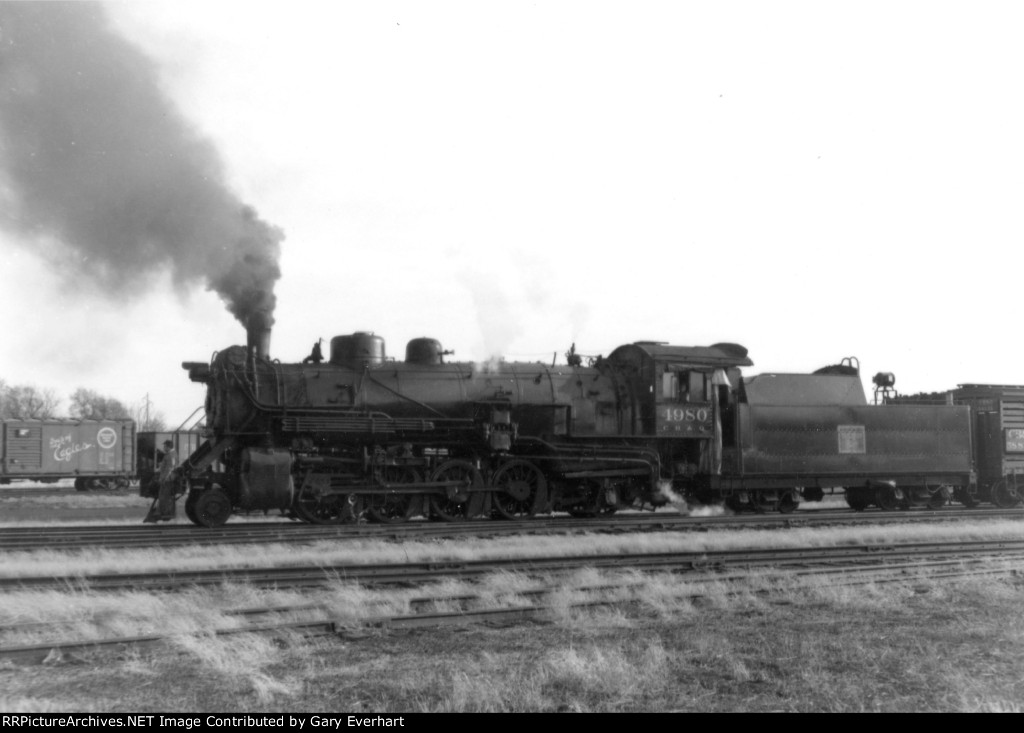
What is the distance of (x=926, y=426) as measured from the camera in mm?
20156

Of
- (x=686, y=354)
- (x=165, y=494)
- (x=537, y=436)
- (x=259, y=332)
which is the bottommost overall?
(x=165, y=494)

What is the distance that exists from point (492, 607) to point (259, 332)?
925cm

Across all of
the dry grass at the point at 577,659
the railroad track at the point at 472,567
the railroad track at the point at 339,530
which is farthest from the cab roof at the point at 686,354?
the dry grass at the point at 577,659

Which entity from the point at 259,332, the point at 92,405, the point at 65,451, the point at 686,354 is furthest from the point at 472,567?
the point at 92,405

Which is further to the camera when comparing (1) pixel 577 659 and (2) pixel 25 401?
(2) pixel 25 401

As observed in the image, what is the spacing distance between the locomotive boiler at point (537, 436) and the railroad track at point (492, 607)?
20.1 ft

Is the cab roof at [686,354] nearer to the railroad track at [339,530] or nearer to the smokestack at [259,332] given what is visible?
the railroad track at [339,530]

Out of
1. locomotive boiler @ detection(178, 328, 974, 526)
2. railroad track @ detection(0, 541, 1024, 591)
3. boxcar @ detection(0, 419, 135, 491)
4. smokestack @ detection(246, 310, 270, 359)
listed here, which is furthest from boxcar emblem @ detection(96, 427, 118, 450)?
railroad track @ detection(0, 541, 1024, 591)

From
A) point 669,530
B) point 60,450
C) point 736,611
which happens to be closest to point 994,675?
point 736,611

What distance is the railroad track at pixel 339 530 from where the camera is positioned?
40.9 ft

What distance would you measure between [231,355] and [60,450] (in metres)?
22.2

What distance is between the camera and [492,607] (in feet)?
26.0

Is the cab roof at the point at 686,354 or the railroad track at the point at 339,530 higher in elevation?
the cab roof at the point at 686,354

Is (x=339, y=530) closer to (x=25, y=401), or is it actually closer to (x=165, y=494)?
(x=165, y=494)
